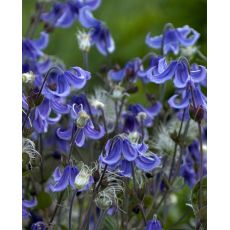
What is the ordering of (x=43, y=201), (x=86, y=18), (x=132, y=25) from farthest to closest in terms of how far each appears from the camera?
1. (x=132, y=25)
2. (x=86, y=18)
3. (x=43, y=201)

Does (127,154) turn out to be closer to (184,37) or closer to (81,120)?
(81,120)

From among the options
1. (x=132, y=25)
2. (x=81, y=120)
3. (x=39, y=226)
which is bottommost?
(x=39, y=226)

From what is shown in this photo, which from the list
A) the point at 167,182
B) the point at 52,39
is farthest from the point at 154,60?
the point at 52,39

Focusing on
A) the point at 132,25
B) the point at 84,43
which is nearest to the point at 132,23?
the point at 132,25

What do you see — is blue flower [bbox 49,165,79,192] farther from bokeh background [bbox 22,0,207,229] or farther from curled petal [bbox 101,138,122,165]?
bokeh background [bbox 22,0,207,229]

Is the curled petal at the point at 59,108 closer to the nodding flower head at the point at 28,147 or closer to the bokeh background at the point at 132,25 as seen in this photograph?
the nodding flower head at the point at 28,147

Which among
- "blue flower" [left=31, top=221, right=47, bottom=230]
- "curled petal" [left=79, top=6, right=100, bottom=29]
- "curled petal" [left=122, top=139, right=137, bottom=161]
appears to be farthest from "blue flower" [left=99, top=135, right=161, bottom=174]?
"curled petal" [left=79, top=6, right=100, bottom=29]
